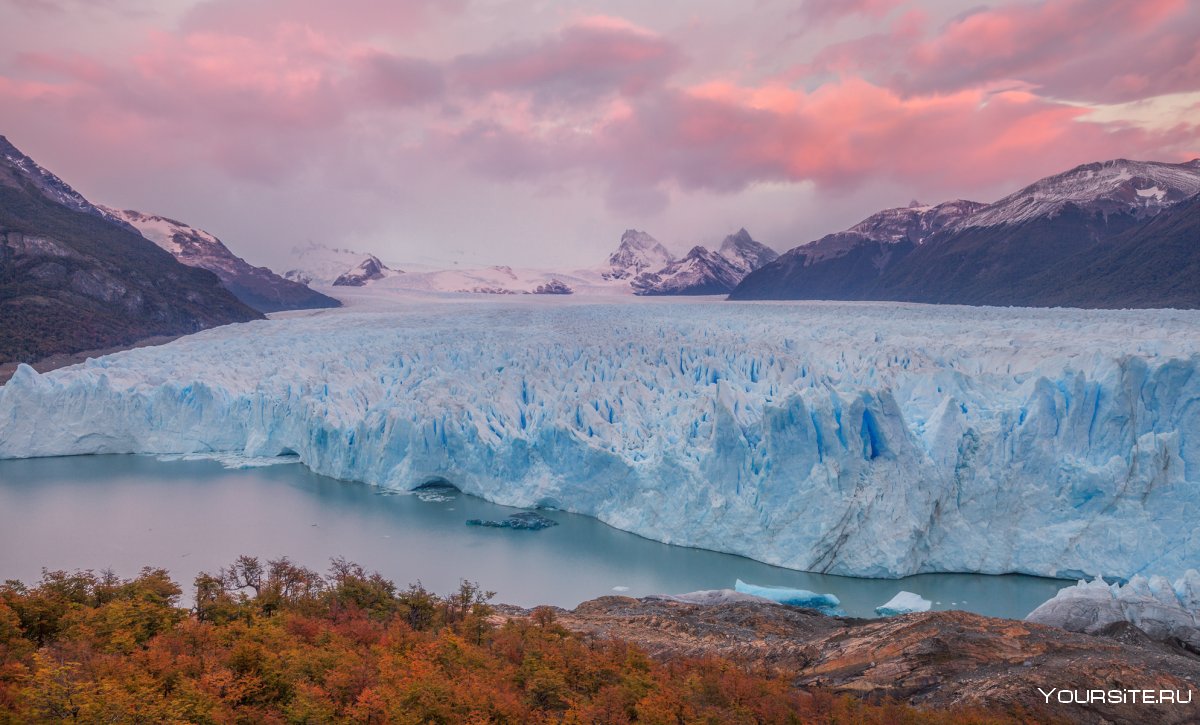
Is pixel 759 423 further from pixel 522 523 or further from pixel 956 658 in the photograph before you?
pixel 956 658

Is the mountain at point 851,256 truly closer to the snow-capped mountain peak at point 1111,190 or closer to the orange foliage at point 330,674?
the snow-capped mountain peak at point 1111,190

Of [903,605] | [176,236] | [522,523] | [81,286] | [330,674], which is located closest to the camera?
[330,674]

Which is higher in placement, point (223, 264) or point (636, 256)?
point (636, 256)

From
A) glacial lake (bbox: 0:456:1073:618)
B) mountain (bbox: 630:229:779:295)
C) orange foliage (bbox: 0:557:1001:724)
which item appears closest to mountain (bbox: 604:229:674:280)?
mountain (bbox: 630:229:779:295)

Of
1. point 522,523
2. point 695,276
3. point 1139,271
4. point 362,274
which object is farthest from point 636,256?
point 522,523

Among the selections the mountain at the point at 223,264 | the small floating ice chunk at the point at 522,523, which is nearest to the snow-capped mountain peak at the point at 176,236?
the mountain at the point at 223,264

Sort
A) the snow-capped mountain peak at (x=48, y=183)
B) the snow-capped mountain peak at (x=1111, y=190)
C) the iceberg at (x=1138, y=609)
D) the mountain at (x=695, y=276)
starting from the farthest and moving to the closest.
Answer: the mountain at (x=695, y=276) → the snow-capped mountain peak at (x=1111, y=190) → the snow-capped mountain peak at (x=48, y=183) → the iceberg at (x=1138, y=609)
